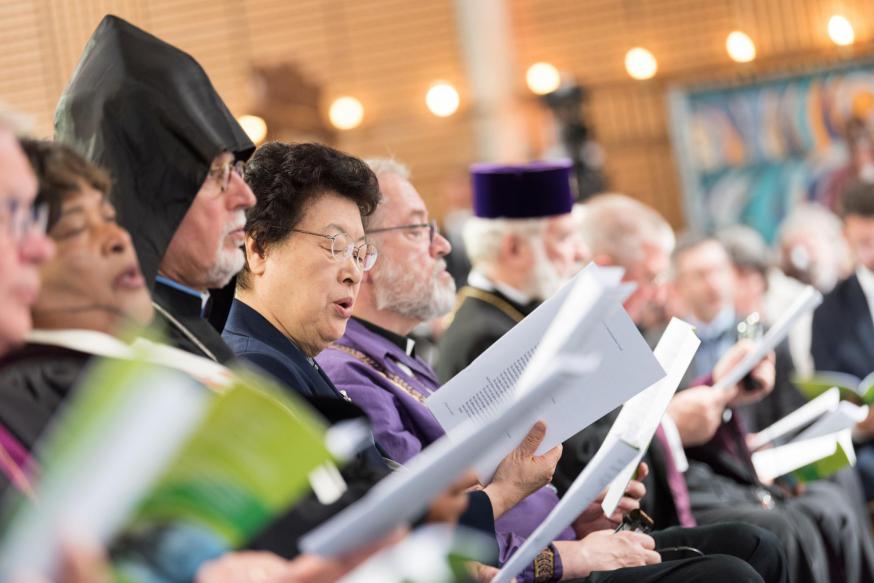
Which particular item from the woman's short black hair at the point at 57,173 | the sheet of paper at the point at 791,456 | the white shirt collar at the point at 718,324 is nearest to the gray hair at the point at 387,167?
the sheet of paper at the point at 791,456

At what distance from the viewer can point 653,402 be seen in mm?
3209

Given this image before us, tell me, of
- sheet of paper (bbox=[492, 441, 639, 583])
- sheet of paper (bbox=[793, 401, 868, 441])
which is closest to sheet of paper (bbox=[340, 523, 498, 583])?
sheet of paper (bbox=[492, 441, 639, 583])

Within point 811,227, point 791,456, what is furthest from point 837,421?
point 811,227

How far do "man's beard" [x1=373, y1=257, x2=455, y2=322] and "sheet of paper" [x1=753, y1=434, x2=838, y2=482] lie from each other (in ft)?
4.74

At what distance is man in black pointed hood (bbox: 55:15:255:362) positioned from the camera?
8.27ft

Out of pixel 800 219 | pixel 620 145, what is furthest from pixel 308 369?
pixel 620 145

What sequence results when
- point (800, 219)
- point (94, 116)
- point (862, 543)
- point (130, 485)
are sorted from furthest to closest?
point (800, 219) < point (862, 543) < point (94, 116) < point (130, 485)

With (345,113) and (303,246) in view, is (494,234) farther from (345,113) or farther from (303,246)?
(345,113)

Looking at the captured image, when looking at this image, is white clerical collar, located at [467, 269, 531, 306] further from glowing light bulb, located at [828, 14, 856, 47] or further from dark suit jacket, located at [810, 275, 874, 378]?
glowing light bulb, located at [828, 14, 856, 47]

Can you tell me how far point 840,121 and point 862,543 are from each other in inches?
300

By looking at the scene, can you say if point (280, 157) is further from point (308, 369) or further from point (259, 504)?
point (259, 504)

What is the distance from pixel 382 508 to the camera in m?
1.53

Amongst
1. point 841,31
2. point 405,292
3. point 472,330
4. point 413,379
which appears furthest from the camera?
point 841,31

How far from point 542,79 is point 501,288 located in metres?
8.60
